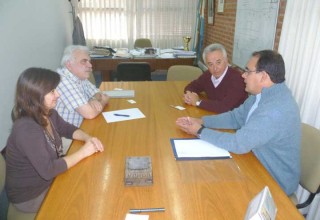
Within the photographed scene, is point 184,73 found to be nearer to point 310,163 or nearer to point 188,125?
point 188,125

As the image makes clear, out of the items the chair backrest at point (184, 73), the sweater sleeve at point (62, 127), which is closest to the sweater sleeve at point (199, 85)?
the chair backrest at point (184, 73)

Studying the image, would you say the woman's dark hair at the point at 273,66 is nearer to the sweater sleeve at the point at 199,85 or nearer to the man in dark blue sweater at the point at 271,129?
the man in dark blue sweater at the point at 271,129

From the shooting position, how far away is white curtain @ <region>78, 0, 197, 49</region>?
5844mm

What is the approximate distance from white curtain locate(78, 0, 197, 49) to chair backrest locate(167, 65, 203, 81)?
9.31 feet

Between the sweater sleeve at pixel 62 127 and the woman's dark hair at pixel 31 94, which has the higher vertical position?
the woman's dark hair at pixel 31 94

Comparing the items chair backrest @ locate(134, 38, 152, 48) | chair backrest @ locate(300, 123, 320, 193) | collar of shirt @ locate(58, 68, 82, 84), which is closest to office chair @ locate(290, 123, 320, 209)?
chair backrest @ locate(300, 123, 320, 193)

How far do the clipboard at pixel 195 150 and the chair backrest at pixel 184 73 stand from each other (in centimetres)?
199

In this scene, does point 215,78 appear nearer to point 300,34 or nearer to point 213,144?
point 300,34

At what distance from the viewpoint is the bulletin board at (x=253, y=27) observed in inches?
103

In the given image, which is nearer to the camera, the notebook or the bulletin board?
the notebook

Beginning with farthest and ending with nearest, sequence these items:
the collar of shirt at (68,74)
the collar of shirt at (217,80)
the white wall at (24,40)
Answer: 1. the white wall at (24,40)
2. the collar of shirt at (217,80)
3. the collar of shirt at (68,74)

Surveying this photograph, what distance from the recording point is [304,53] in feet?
6.70

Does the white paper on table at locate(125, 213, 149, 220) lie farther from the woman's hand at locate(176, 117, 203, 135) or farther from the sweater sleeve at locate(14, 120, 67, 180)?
the woman's hand at locate(176, 117, 203, 135)

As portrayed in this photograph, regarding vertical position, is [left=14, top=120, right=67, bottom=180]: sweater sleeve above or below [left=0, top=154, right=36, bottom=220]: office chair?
above
